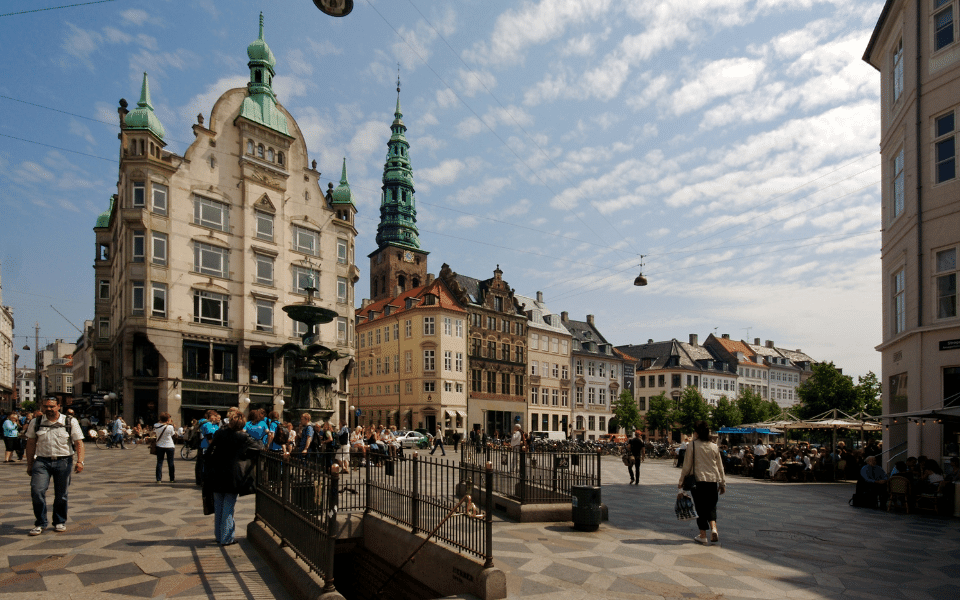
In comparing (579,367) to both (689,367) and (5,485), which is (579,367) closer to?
(689,367)

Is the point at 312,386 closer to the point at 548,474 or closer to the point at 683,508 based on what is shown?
the point at 548,474

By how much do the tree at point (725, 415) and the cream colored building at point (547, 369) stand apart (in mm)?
16732

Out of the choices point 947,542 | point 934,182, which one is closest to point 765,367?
point 934,182

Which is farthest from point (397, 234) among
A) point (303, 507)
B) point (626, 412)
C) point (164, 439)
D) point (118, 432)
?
point (303, 507)

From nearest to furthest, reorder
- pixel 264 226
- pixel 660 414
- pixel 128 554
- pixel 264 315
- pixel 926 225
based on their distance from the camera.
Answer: pixel 128 554 < pixel 926 225 < pixel 264 315 < pixel 264 226 < pixel 660 414

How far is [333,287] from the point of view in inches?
1783

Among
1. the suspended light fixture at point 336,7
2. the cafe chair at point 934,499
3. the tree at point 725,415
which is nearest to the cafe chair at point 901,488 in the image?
the cafe chair at point 934,499

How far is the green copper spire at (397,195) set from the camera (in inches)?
3150

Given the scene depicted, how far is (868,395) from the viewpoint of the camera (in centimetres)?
5750

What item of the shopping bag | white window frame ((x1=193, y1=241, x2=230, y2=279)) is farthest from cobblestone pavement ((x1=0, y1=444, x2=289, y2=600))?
white window frame ((x1=193, y1=241, x2=230, y2=279))

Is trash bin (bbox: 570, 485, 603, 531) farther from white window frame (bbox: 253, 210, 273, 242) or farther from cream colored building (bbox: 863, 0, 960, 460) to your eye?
white window frame (bbox: 253, 210, 273, 242)

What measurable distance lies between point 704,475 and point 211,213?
36402 mm

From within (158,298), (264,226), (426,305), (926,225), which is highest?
(264,226)

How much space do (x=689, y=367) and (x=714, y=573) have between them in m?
83.7
